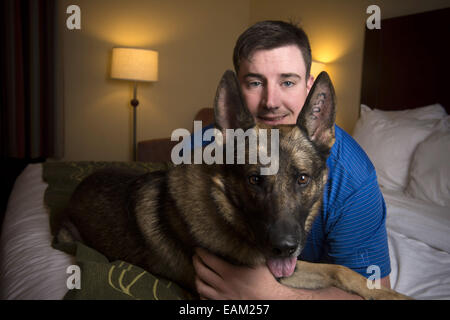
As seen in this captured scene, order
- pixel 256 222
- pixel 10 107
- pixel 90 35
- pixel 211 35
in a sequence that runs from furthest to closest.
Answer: pixel 211 35 → pixel 90 35 → pixel 10 107 → pixel 256 222

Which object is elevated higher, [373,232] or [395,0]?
[395,0]

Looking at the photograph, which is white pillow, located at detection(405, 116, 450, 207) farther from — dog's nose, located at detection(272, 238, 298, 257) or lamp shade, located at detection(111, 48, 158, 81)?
lamp shade, located at detection(111, 48, 158, 81)

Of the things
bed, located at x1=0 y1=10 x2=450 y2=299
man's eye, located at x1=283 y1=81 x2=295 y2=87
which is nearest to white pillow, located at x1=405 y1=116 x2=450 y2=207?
bed, located at x1=0 y1=10 x2=450 y2=299

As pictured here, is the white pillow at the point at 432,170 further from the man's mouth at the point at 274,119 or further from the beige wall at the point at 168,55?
the beige wall at the point at 168,55

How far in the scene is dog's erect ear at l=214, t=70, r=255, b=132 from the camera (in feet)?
3.52

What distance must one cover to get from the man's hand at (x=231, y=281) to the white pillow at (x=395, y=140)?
1713 mm

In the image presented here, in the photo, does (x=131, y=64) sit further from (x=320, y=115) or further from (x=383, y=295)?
(x=383, y=295)

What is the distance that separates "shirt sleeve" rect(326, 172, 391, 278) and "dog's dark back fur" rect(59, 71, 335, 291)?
158 millimetres

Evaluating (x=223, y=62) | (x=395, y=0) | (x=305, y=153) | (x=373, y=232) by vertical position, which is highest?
(x=395, y=0)

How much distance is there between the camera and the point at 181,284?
1.23 metres

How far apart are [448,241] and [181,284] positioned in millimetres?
1259

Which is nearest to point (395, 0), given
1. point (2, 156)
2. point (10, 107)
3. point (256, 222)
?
point (256, 222)

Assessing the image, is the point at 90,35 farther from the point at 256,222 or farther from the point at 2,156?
the point at 256,222

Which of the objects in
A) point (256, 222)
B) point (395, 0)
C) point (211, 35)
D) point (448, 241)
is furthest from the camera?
point (211, 35)
